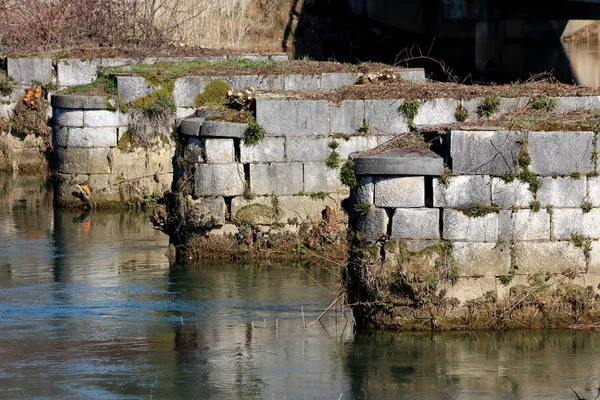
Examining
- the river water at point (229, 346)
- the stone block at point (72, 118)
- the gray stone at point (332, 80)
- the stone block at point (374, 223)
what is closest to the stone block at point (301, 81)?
the gray stone at point (332, 80)

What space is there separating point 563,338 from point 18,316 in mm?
5229

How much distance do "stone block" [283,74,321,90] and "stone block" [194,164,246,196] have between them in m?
4.05

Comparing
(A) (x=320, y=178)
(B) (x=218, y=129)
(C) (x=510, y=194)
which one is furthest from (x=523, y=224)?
(B) (x=218, y=129)

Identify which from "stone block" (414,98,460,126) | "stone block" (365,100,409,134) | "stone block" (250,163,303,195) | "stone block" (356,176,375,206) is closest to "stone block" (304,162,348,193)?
"stone block" (250,163,303,195)

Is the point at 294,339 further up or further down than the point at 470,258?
further down

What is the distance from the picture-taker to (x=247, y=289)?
1349cm

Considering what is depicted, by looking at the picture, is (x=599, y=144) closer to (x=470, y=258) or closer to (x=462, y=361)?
(x=470, y=258)

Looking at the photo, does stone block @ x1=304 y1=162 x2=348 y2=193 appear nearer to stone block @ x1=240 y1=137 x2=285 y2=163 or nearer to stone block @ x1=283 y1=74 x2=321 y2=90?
stone block @ x1=240 y1=137 x2=285 y2=163

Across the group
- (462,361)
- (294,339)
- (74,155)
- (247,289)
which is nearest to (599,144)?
(462,361)

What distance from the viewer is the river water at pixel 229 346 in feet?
32.2

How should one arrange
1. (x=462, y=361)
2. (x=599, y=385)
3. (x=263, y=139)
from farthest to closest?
(x=263, y=139), (x=462, y=361), (x=599, y=385)

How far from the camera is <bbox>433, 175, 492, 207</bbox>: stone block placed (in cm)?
1110

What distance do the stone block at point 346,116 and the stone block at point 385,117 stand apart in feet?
0.29

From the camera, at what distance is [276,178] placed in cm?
1472
